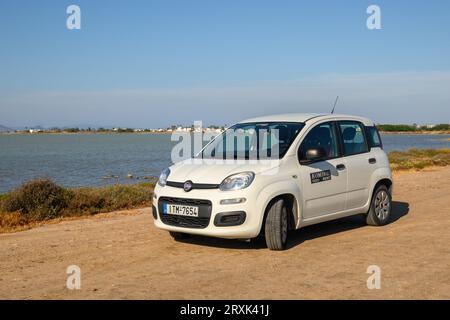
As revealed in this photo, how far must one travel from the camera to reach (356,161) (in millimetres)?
8539

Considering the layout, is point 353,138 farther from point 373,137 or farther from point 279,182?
point 279,182

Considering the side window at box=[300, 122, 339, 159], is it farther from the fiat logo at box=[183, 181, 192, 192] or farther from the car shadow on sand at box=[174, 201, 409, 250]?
the fiat logo at box=[183, 181, 192, 192]

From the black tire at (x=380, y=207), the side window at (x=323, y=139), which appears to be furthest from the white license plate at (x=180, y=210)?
the black tire at (x=380, y=207)

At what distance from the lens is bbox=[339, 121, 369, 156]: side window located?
8.54 metres

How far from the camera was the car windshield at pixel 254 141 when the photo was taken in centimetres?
769

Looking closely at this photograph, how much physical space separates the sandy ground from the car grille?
0.41 metres

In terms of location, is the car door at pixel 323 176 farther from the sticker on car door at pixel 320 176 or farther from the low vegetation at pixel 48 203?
the low vegetation at pixel 48 203

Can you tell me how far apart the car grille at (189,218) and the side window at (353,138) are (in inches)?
108

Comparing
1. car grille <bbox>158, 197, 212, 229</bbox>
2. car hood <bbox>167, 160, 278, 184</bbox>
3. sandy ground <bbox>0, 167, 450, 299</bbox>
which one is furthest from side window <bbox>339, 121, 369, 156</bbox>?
car grille <bbox>158, 197, 212, 229</bbox>

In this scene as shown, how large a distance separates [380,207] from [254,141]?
2677 millimetres
